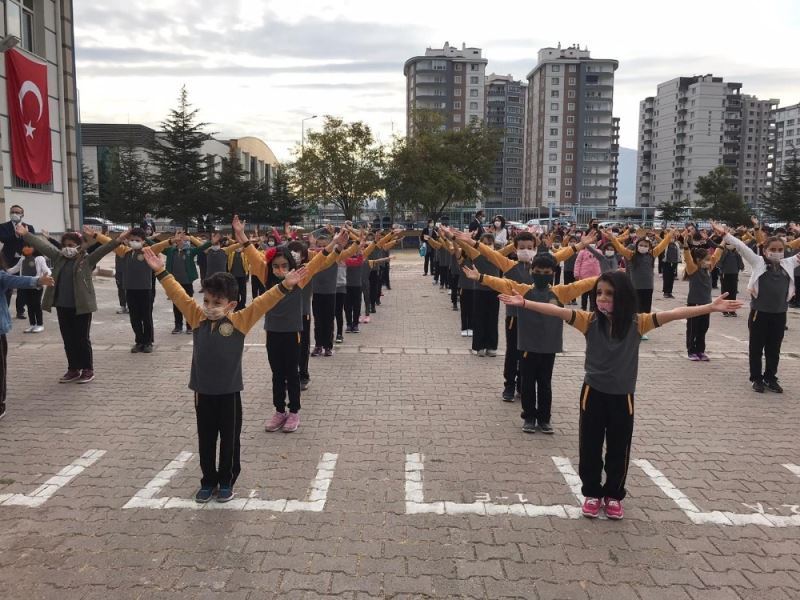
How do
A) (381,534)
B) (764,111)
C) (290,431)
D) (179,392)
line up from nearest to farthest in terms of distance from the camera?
(381,534), (290,431), (179,392), (764,111)

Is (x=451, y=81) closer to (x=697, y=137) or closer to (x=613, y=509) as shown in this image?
(x=697, y=137)

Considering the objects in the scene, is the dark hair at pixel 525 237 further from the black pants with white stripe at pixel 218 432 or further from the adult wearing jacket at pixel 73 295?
the adult wearing jacket at pixel 73 295

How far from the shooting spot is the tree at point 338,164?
3881cm

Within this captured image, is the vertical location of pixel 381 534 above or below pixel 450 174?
below

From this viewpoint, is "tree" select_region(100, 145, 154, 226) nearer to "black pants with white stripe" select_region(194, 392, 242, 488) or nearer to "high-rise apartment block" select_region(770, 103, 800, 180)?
"black pants with white stripe" select_region(194, 392, 242, 488)

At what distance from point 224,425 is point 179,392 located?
3439 millimetres

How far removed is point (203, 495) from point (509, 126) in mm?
109825

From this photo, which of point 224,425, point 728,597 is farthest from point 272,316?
point 728,597

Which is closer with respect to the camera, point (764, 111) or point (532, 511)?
point (532, 511)

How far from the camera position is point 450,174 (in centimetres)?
4059

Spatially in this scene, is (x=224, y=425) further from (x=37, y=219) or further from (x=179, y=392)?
(x=37, y=219)

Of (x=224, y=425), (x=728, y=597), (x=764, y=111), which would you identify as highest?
(x=764, y=111)

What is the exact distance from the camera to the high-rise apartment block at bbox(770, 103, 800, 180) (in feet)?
370

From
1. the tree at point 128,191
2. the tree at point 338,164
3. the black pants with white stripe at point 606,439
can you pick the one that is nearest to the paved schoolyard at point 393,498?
the black pants with white stripe at point 606,439
